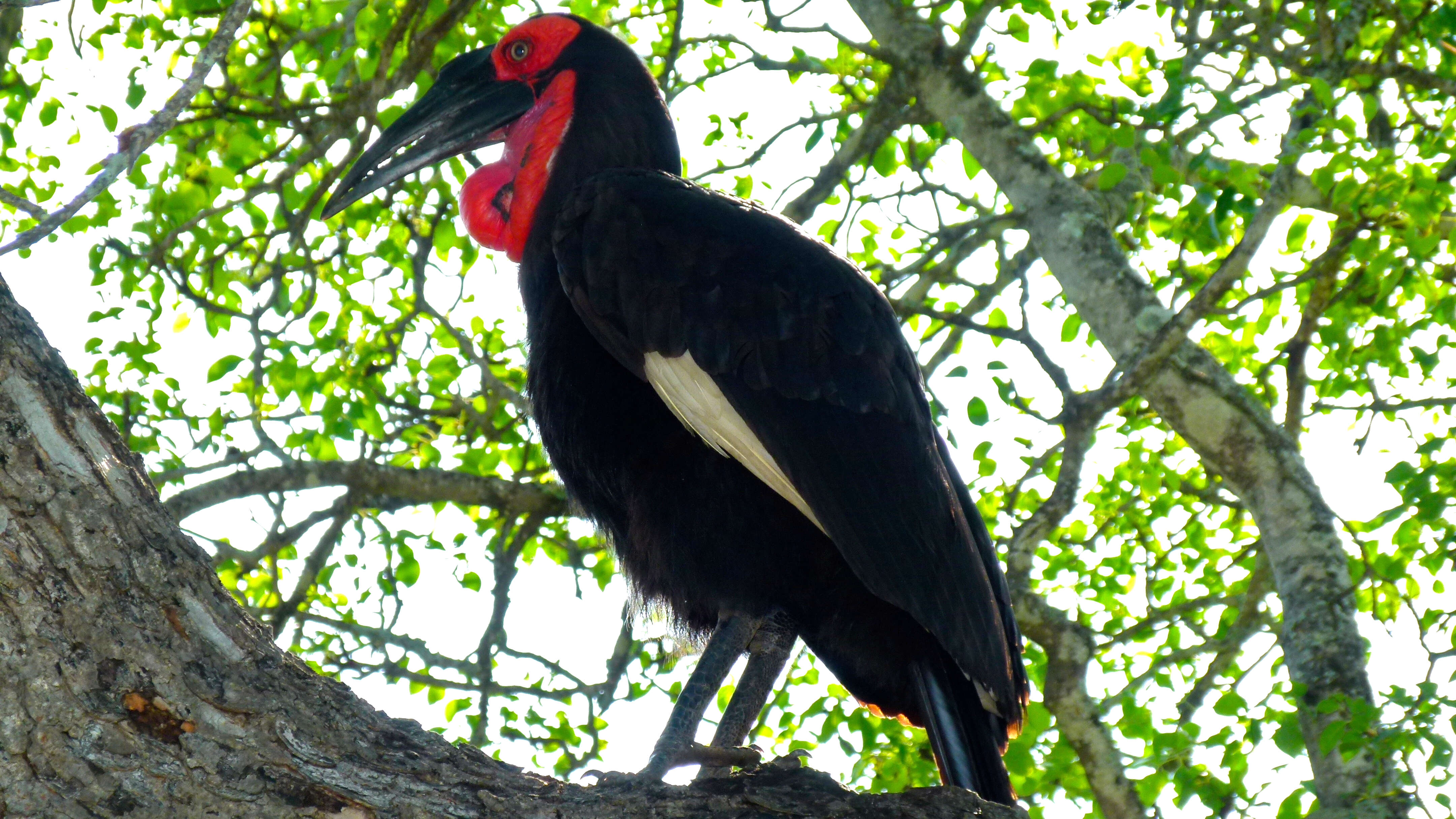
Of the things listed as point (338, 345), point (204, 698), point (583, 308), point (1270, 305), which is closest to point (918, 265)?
point (1270, 305)

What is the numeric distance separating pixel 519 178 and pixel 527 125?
22 centimetres

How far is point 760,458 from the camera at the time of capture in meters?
2.48

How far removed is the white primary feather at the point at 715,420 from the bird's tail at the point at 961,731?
39 cm

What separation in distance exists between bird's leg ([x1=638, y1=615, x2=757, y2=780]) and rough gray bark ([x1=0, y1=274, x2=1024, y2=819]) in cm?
53

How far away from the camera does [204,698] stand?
1.60 meters

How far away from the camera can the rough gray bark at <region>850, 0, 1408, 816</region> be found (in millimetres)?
3023

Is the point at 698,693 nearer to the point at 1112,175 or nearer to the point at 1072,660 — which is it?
the point at 1072,660

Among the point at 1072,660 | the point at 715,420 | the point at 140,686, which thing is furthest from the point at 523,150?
the point at 140,686

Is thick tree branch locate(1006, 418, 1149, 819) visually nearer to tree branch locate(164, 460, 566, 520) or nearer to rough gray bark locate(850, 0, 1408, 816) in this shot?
rough gray bark locate(850, 0, 1408, 816)

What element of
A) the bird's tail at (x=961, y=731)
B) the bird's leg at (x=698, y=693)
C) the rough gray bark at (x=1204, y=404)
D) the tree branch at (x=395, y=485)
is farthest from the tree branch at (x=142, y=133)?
the rough gray bark at (x=1204, y=404)

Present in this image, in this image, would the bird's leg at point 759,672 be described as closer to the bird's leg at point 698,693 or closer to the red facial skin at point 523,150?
the bird's leg at point 698,693

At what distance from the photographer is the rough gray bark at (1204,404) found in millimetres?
3023

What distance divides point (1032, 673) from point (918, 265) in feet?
5.40

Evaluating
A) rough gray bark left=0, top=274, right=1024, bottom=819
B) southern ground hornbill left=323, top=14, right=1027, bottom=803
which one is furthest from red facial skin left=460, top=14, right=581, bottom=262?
rough gray bark left=0, top=274, right=1024, bottom=819
